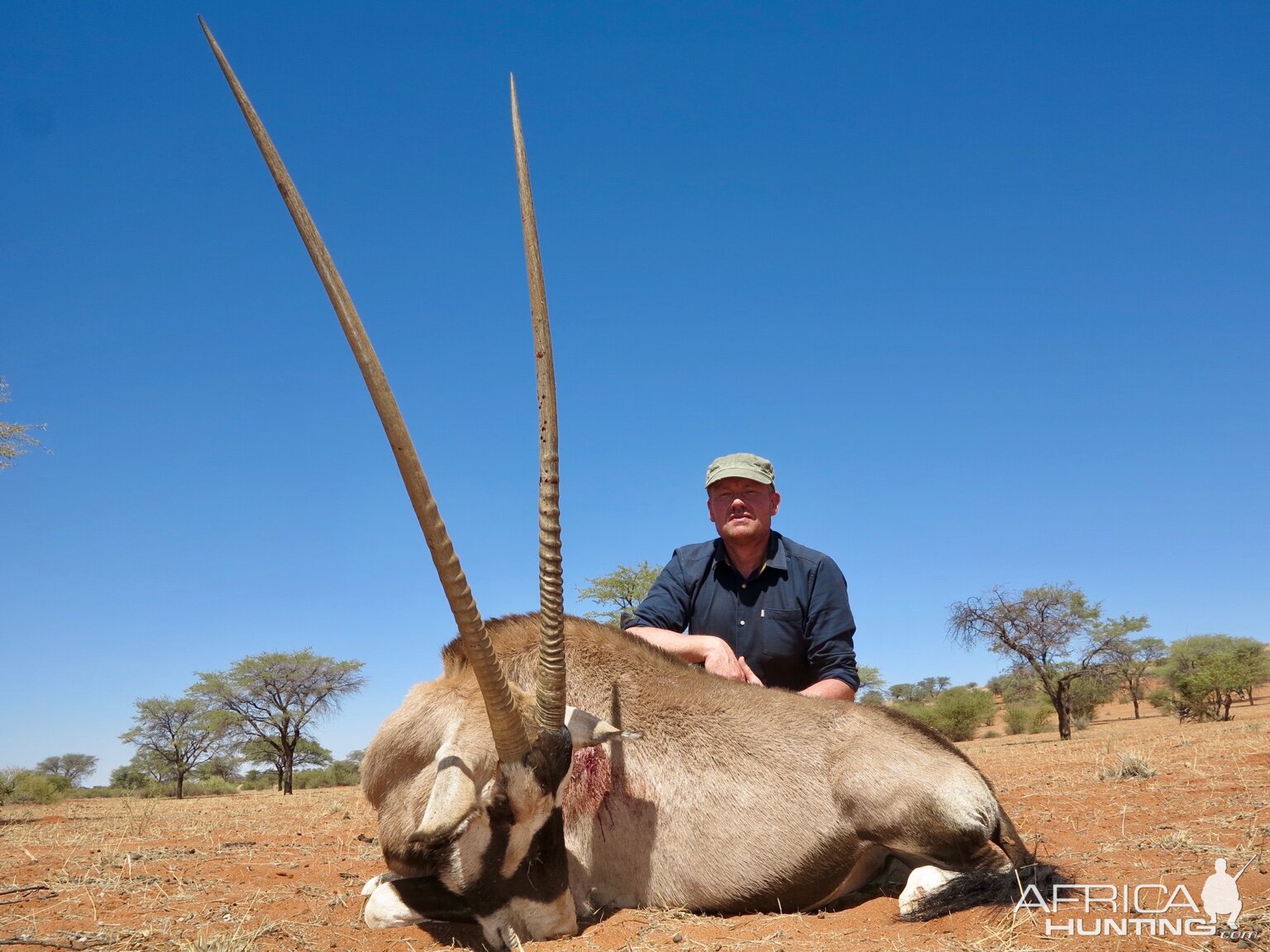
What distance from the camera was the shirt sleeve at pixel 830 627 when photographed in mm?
5656

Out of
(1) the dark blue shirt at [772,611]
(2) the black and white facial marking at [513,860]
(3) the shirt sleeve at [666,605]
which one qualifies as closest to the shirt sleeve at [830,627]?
(1) the dark blue shirt at [772,611]

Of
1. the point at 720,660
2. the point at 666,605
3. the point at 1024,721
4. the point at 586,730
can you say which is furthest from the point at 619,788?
the point at 1024,721

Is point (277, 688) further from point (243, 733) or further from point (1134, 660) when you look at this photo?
point (1134, 660)

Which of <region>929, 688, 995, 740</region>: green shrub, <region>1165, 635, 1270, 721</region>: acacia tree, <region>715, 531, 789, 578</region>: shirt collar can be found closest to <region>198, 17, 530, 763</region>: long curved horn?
<region>715, 531, 789, 578</region>: shirt collar

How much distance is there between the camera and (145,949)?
3412 mm

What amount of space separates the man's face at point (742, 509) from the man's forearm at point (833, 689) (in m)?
1.03

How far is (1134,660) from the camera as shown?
1705 inches

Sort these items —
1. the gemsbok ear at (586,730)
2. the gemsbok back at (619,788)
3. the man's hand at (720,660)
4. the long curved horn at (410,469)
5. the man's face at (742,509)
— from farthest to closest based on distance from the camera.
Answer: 1. the man's face at (742,509)
2. the man's hand at (720,660)
3. the gemsbok ear at (586,730)
4. the gemsbok back at (619,788)
5. the long curved horn at (410,469)

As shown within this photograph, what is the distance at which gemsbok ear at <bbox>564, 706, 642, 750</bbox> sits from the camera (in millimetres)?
3898

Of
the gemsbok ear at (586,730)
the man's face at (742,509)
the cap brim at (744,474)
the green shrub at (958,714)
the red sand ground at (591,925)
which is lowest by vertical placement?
the green shrub at (958,714)

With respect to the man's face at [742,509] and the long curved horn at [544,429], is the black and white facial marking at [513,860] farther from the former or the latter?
the man's face at [742,509]

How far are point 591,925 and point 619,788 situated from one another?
0.59 metres

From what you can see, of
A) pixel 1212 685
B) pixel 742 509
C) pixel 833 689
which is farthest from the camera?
pixel 1212 685

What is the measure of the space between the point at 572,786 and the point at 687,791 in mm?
541
